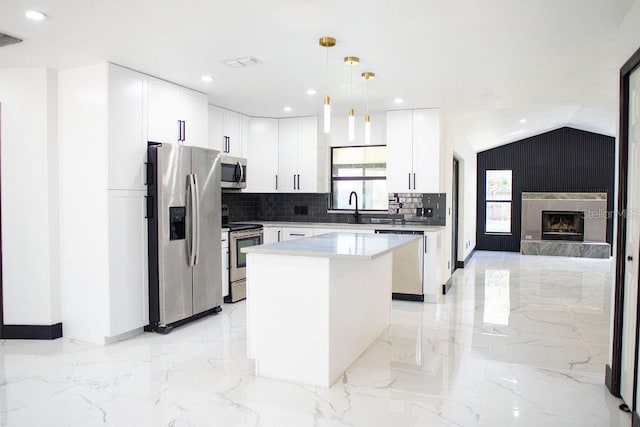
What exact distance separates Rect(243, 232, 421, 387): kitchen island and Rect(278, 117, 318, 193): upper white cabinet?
3.15m

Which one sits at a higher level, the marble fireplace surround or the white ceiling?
the white ceiling

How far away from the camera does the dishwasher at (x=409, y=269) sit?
5.41 m

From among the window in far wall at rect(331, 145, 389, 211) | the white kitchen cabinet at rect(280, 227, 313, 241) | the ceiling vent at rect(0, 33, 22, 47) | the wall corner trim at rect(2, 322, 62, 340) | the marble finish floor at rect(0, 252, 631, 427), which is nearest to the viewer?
the marble finish floor at rect(0, 252, 631, 427)

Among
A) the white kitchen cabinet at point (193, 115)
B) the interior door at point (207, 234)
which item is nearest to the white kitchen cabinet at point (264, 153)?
the white kitchen cabinet at point (193, 115)

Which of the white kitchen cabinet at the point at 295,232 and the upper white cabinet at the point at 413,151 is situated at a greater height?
the upper white cabinet at the point at 413,151

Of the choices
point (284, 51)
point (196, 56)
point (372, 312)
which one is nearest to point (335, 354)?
point (372, 312)

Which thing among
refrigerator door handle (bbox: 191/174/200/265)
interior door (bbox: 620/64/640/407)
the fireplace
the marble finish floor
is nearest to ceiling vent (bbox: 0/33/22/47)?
refrigerator door handle (bbox: 191/174/200/265)

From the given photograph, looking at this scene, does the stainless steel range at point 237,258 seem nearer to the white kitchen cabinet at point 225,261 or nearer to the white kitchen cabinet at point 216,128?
the white kitchen cabinet at point 225,261

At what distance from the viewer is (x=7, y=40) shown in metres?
3.20

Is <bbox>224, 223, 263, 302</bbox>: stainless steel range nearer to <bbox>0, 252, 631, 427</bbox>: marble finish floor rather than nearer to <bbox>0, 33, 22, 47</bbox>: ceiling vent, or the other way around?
<bbox>0, 252, 631, 427</bbox>: marble finish floor

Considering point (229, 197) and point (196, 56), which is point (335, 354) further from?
point (229, 197)

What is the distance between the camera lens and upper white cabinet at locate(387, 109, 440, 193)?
18.5ft

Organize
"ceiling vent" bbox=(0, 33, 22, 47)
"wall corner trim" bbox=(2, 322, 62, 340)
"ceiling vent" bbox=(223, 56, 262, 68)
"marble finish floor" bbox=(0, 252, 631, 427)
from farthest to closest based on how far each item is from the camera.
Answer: "wall corner trim" bbox=(2, 322, 62, 340) → "ceiling vent" bbox=(223, 56, 262, 68) → "ceiling vent" bbox=(0, 33, 22, 47) → "marble finish floor" bbox=(0, 252, 631, 427)

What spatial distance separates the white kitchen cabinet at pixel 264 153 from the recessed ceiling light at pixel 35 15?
3584 millimetres
